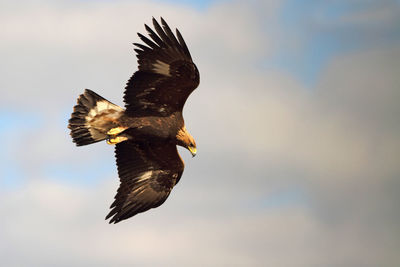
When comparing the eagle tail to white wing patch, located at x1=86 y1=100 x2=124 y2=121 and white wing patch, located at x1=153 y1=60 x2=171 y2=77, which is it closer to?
white wing patch, located at x1=86 y1=100 x2=124 y2=121

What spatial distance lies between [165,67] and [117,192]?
9.48 ft

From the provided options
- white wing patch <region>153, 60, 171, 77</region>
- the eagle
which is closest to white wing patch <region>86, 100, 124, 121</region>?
the eagle

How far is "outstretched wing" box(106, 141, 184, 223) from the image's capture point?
20781mm

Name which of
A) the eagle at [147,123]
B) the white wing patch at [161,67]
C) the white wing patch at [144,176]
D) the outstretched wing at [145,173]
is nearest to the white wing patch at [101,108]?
the eagle at [147,123]

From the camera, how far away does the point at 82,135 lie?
67.0 feet

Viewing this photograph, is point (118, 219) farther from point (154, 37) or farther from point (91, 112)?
point (154, 37)

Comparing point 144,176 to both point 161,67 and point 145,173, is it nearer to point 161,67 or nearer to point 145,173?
point 145,173

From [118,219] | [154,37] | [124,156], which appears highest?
[154,37]

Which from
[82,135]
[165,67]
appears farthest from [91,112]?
[165,67]

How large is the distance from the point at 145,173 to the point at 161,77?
229 cm

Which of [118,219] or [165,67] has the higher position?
[165,67]

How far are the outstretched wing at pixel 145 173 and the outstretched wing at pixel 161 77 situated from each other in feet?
3.35

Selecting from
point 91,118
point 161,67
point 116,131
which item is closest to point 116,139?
point 116,131

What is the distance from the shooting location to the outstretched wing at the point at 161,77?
19.5 meters
